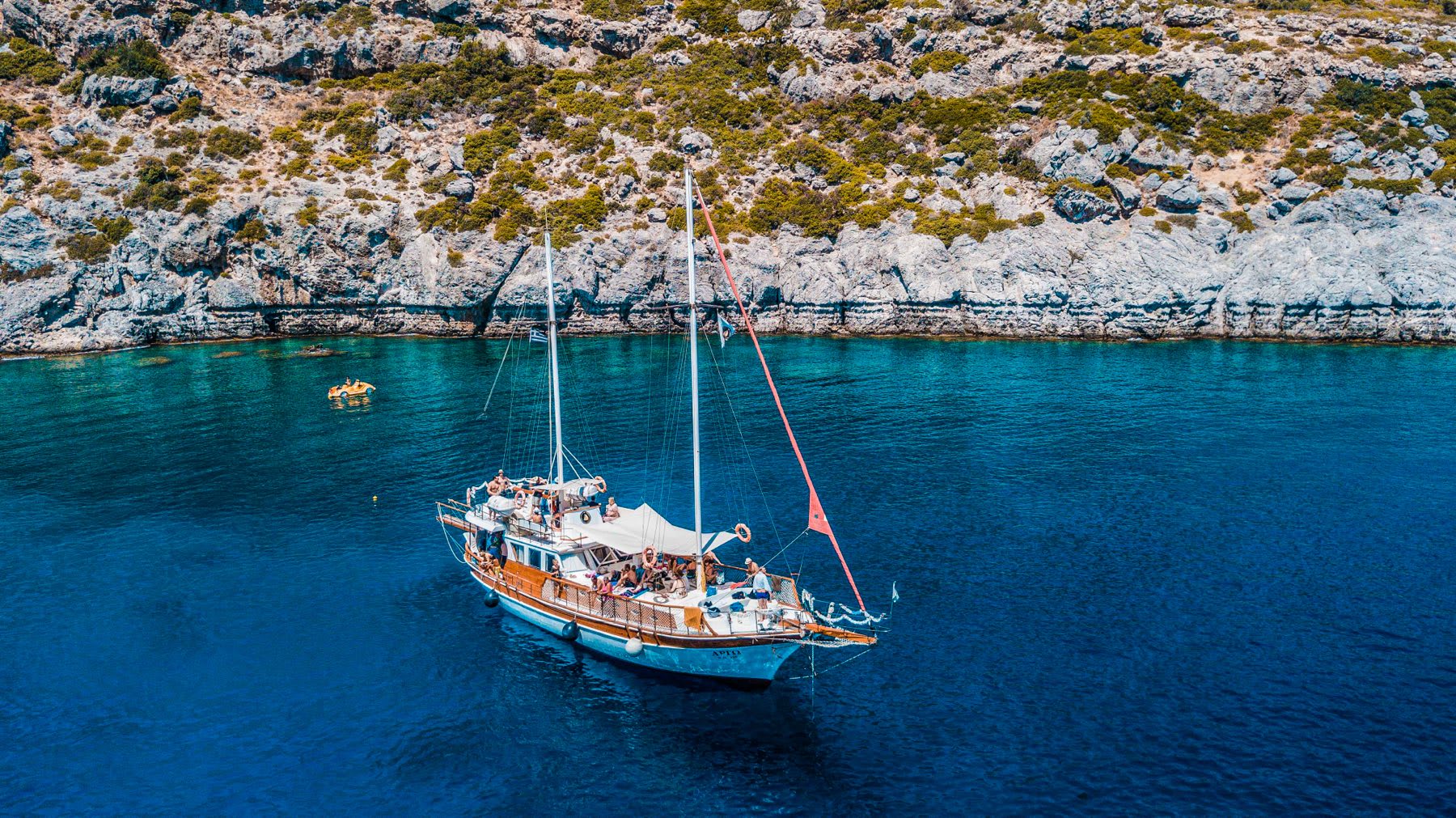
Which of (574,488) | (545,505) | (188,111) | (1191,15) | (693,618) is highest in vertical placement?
(1191,15)

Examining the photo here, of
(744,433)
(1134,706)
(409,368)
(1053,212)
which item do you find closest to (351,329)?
(409,368)

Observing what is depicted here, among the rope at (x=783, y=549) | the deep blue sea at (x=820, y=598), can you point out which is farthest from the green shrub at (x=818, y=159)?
the rope at (x=783, y=549)

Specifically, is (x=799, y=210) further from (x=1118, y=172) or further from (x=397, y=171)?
(x=397, y=171)

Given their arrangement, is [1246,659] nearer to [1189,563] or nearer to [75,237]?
[1189,563]

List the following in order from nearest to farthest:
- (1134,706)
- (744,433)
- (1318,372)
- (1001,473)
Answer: (1134,706) → (1001,473) → (744,433) → (1318,372)

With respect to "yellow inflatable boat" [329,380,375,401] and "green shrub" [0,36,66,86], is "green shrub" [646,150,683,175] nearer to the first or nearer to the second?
"yellow inflatable boat" [329,380,375,401]

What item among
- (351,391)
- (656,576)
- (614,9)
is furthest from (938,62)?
(656,576)

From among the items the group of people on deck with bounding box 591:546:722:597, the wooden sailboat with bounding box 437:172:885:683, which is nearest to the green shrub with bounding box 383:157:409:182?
the wooden sailboat with bounding box 437:172:885:683

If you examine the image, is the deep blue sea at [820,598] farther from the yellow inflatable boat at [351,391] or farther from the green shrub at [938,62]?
the green shrub at [938,62]
